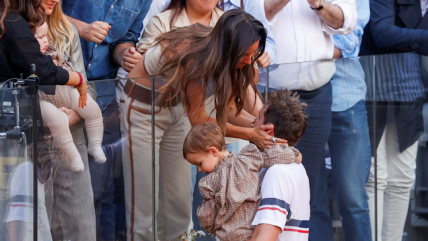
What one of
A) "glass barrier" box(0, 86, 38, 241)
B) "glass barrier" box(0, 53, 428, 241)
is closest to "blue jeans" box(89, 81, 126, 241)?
"glass barrier" box(0, 53, 428, 241)

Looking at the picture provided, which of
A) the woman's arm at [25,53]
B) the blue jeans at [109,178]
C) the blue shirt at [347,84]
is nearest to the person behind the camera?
the woman's arm at [25,53]

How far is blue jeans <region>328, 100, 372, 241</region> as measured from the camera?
3.75 metres

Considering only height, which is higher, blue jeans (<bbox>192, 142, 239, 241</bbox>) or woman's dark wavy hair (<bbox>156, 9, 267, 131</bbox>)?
woman's dark wavy hair (<bbox>156, 9, 267, 131</bbox>)

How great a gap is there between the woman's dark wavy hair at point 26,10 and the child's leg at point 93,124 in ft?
1.26

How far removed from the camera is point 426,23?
4273 mm

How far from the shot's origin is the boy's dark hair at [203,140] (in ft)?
8.64

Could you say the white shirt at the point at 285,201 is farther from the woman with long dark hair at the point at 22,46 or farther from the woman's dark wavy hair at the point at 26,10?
the woman's dark wavy hair at the point at 26,10

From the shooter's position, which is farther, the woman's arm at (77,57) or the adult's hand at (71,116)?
the woman's arm at (77,57)

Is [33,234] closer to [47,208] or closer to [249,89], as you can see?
[47,208]

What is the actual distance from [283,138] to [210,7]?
1.26 m

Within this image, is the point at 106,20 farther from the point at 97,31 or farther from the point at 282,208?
the point at 282,208

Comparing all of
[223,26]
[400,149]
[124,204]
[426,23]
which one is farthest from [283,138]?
[426,23]

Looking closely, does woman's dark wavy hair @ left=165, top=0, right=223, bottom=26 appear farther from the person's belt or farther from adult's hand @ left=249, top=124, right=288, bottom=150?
adult's hand @ left=249, top=124, right=288, bottom=150

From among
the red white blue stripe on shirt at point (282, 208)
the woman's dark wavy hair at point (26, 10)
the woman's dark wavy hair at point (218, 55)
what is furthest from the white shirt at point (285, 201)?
the woman's dark wavy hair at point (26, 10)
